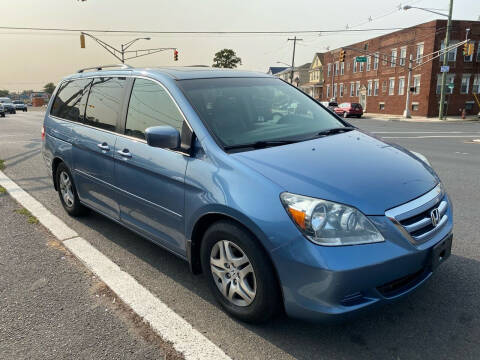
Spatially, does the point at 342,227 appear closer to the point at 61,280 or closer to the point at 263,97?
the point at 263,97

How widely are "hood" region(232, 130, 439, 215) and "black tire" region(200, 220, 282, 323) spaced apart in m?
0.42

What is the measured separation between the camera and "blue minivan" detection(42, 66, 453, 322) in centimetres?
236

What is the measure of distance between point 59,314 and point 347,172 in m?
2.32

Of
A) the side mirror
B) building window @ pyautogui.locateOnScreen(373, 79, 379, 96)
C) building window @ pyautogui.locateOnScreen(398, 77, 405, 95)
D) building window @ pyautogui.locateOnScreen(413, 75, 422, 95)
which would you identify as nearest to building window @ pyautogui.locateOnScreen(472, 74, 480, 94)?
building window @ pyautogui.locateOnScreen(413, 75, 422, 95)

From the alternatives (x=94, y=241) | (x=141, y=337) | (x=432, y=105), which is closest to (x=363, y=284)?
(x=141, y=337)

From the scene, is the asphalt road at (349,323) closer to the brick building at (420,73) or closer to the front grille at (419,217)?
the front grille at (419,217)

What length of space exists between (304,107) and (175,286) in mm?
2074

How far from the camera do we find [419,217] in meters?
2.61

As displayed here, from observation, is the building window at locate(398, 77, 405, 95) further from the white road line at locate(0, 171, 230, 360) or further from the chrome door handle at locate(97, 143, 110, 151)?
the chrome door handle at locate(97, 143, 110, 151)

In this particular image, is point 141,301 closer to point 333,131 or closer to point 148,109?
point 148,109

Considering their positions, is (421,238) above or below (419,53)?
below

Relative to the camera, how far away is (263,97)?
12.4 feet

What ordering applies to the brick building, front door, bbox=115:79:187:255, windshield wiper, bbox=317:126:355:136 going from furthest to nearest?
the brick building, windshield wiper, bbox=317:126:355:136, front door, bbox=115:79:187:255

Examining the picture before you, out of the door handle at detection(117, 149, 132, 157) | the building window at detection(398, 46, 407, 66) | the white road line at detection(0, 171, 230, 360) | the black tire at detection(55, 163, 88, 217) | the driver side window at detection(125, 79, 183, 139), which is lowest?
the white road line at detection(0, 171, 230, 360)
